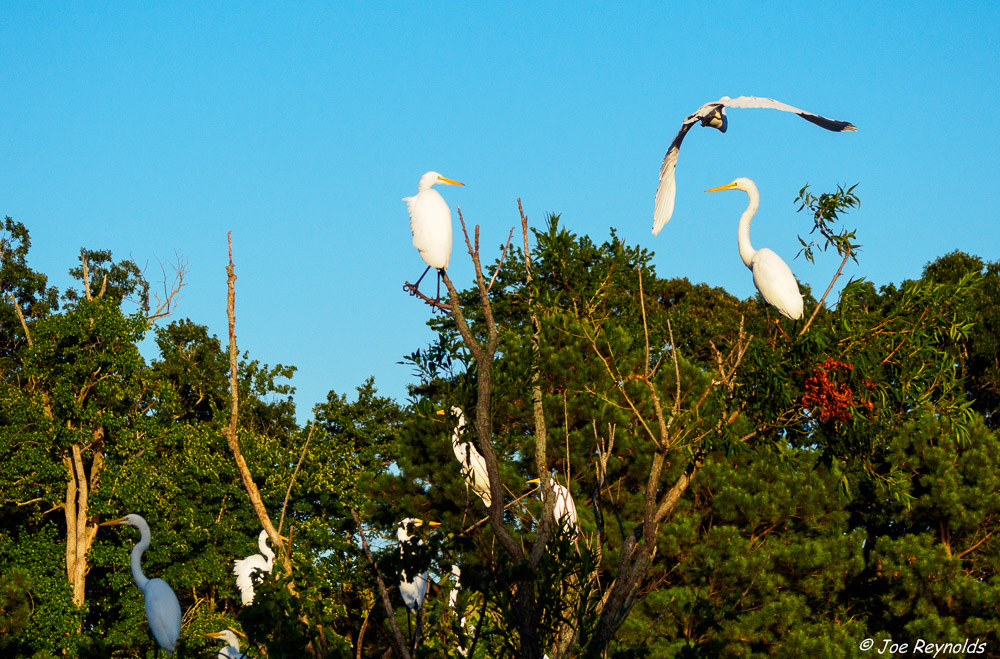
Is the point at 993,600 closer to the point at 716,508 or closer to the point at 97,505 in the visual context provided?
the point at 716,508

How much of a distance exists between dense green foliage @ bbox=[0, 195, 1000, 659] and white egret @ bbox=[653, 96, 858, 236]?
0.66 m

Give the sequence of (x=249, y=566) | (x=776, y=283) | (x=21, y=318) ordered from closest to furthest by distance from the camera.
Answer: (x=776, y=283) < (x=249, y=566) < (x=21, y=318)

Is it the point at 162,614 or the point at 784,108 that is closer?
the point at 784,108

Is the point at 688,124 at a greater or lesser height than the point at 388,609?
greater

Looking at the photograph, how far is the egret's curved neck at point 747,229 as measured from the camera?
348 inches

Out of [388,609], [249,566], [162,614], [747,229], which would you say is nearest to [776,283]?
[747,229]

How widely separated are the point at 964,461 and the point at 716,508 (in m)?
4.46

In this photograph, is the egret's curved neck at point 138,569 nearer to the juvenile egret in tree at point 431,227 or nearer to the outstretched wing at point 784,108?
the juvenile egret in tree at point 431,227

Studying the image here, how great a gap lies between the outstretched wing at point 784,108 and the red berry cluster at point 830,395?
193 centimetres

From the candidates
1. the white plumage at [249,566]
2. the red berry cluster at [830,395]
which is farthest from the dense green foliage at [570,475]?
the white plumage at [249,566]

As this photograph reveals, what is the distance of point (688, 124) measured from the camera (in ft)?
22.0

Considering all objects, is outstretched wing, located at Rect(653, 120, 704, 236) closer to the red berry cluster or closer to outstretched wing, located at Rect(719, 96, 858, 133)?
outstretched wing, located at Rect(719, 96, 858, 133)

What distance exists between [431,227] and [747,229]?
10.9 feet

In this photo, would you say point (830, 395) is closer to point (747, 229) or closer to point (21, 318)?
point (747, 229)
